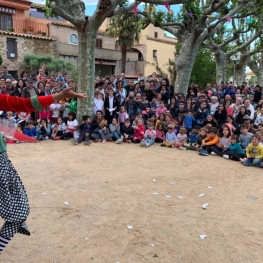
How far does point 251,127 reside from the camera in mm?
8117

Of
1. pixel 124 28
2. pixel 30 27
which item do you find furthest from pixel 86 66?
pixel 30 27

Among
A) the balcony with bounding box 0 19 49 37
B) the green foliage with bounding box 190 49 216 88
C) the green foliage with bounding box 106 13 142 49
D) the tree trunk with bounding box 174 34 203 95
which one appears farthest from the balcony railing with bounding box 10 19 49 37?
the tree trunk with bounding box 174 34 203 95

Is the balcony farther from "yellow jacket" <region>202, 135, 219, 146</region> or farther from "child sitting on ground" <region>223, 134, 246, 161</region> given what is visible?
"child sitting on ground" <region>223, 134, 246, 161</region>

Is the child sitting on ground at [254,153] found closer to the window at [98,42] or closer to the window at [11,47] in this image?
the window at [11,47]

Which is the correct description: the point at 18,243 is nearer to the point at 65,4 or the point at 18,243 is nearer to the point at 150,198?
the point at 150,198

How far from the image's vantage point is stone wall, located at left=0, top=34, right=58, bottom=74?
19.4 meters

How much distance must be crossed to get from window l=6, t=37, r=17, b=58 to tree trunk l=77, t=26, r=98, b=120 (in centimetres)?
1302

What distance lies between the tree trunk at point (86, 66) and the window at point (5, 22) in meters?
15.0

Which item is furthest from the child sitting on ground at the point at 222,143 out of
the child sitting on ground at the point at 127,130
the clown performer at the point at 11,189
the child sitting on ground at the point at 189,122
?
the clown performer at the point at 11,189

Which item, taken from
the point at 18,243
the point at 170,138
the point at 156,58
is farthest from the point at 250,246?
the point at 156,58

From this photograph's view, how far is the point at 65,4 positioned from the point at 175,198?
5791 millimetres

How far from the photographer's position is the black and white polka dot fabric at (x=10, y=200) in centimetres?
247

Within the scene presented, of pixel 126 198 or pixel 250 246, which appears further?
pixel 126 198

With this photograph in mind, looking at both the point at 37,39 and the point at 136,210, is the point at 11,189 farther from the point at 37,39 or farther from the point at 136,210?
the point at 37,39
